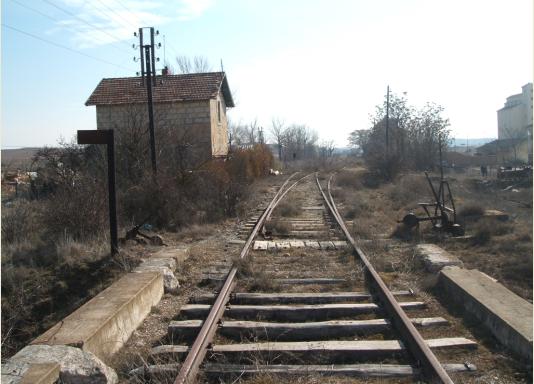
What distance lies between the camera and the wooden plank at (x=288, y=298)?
6570 mm

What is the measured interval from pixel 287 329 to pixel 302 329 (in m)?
0.16

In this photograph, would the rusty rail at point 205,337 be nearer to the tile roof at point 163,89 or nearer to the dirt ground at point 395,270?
the dirt ground at point 395,270

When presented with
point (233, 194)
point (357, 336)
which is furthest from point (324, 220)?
point (357, 336)

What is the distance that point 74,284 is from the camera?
8320 mm

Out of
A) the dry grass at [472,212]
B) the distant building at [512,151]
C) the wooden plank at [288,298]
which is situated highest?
the distant building at [512,151]

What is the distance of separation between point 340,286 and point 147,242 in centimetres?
497

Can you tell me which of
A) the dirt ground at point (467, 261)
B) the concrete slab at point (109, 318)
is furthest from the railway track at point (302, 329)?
the concrete slab at point (109, 318)

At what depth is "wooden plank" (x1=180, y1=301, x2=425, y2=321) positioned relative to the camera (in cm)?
600

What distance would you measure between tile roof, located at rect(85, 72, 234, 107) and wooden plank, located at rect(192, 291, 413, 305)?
23942 millimetres

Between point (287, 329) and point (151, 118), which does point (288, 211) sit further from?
point (287, 329)

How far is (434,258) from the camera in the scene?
838 centimetres

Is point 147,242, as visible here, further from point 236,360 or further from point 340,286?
point 236,360

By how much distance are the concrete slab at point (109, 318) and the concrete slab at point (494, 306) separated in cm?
383

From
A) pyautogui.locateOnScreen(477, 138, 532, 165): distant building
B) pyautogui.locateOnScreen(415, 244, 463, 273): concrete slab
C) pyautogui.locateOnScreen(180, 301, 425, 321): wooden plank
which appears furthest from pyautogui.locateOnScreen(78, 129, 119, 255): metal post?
pyautogui.locateOnScreen(477, 138, 532, 165): distant building
